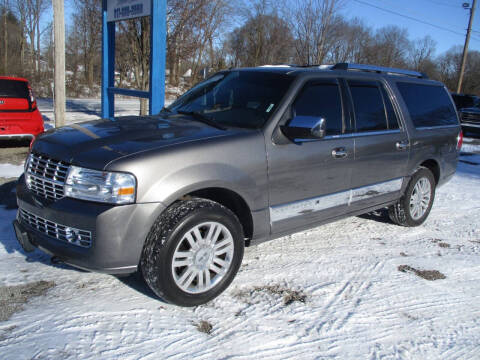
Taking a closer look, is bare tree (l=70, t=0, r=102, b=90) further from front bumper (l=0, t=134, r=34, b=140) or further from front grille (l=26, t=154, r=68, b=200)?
front grille (l=26, t=154, r=68, b=200)

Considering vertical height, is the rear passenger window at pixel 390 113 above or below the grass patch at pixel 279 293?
above

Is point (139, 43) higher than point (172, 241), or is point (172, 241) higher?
point (139, 43)

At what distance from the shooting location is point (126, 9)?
25.2ft

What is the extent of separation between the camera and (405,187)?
5.05 m

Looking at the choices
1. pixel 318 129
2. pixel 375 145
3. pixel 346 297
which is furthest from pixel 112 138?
pixel 375 145

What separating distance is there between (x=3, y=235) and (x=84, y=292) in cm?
151

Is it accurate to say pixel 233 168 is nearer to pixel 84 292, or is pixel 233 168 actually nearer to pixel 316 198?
pixel 316 198

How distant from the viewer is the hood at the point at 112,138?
291 cm

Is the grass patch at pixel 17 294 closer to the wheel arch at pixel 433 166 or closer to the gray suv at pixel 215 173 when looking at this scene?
the gray suv at pixel 215 173

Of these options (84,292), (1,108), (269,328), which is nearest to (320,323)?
(269,328)

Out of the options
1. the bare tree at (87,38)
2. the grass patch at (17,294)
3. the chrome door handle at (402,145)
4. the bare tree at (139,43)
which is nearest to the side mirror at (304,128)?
the chrome door handle at (402,145)

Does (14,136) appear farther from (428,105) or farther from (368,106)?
(428,105)

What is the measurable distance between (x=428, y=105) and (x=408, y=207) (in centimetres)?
130

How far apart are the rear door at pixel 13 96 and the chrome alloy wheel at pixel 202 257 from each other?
766 cm
